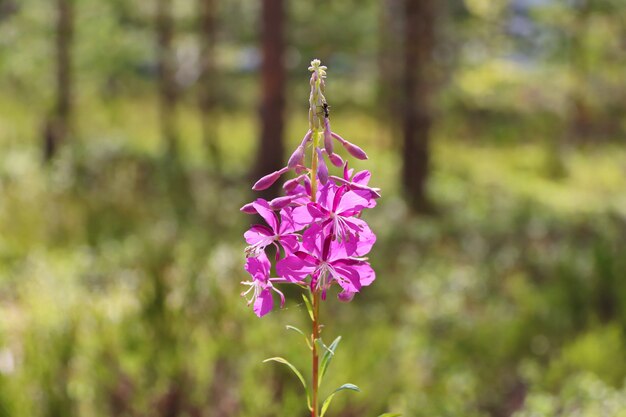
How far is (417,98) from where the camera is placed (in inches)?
433

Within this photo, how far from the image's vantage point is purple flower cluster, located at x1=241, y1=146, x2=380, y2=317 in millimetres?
1545

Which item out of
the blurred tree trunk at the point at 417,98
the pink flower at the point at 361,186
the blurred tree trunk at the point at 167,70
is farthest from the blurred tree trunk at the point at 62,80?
the pink flower at the point at 361,186

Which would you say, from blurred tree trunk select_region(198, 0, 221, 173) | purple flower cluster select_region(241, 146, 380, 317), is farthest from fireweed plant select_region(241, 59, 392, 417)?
blurred tree trunk select_region(198, 0, 221, 173)

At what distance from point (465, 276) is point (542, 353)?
222cm

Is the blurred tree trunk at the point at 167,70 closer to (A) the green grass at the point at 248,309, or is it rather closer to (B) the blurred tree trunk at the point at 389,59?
(A) the green grass at the point at 248,309

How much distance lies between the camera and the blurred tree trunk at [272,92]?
10109 millimetres

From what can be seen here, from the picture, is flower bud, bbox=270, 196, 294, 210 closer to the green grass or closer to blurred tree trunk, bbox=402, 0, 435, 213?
the green grass

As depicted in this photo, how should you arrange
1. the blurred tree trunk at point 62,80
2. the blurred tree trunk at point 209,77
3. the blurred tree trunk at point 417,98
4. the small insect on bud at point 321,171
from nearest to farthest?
the small insect on bud at point 321,171 < the blurred tree trunk at point 417,98 < the blurred tree trunk at point 62,80 < the blurred tree trunk at point 209,77

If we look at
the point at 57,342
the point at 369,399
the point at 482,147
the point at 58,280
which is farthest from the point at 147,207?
the point at 482,147

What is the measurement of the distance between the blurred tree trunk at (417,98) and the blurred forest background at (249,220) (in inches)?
1.2

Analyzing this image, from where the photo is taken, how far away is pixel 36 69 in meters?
14.5

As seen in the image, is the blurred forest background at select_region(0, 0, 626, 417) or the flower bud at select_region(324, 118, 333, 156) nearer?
the flower bud at select_region(324, 118, 333, 156)

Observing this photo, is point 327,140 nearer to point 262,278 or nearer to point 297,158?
point 297,158

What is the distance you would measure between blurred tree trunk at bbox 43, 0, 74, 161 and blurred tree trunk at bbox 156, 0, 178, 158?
2.16 m
